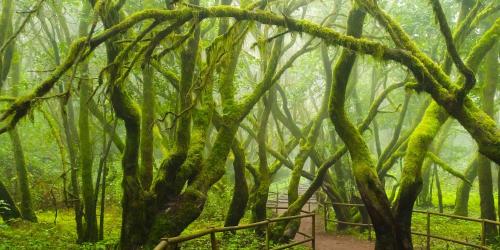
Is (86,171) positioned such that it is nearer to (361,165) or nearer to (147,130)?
(147,130)

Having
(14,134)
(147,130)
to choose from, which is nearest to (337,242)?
(147,130)

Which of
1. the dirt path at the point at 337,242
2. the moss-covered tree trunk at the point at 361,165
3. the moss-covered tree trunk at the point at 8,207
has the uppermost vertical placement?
the moss-covered tree trunk at the point at 361,165

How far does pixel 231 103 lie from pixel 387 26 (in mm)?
4018

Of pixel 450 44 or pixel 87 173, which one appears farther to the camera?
pixel 87 173

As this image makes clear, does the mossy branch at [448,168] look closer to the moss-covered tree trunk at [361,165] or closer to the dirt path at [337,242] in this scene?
the dirt path at [337,242]

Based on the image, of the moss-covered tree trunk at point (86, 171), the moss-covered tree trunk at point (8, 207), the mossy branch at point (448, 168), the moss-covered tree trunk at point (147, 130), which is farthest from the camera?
the moss-covered tree trunk at point (8, 207)

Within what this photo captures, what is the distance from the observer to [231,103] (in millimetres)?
10047

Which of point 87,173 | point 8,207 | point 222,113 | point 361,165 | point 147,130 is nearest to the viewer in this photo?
point 361,165

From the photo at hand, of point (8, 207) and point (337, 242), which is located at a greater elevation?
point (8, 207)

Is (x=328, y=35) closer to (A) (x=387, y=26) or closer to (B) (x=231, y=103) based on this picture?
(A) (x=387, y=26)

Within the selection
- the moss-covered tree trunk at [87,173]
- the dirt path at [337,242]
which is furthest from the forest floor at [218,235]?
the moss-covered tree trunk at [87,173]

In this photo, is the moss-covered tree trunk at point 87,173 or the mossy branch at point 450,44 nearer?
the mossy branch at point 450,44

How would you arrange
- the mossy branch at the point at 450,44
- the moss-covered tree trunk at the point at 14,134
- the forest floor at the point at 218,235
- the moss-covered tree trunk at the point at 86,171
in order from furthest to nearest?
1. the moss-covered tree trunk at the point at 14,134
2. the moss-covered tree trunk at the point at 86,171
3. the forest floor at the point at 218,235
4. the mossy branch at the point at 450,44

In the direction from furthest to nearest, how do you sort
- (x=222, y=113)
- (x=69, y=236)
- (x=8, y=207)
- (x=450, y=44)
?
(x=8, y=207) < (x=69, y=236) < (x=222, y=113) < (x=450, y=44)
